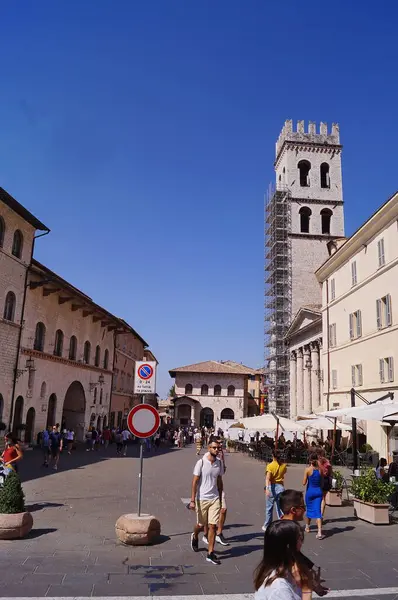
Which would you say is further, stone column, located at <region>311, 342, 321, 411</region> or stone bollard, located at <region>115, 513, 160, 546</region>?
stone column, located at <region>311, 342, 321, 411</region>

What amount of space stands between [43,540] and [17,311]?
19234mm

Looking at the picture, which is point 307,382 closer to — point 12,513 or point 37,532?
point 37,532

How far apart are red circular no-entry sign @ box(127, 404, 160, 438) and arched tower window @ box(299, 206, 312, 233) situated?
55.6m

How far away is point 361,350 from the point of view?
89.3 ft

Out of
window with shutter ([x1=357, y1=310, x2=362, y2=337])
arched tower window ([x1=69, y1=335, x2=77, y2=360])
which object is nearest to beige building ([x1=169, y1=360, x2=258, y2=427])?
arched tower window ([x1=69, y1=335, x2=77, y2=360])

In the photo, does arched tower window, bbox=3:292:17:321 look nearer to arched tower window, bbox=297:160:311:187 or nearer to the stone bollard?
the stone bollard

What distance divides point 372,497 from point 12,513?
728 centimetres

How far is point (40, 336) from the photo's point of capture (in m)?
29.7

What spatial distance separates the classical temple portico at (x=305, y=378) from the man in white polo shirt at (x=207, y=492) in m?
35.0

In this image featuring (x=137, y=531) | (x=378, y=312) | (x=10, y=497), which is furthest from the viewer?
(x=378, y=312)

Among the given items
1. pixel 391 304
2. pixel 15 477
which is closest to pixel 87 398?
pixel 391 304

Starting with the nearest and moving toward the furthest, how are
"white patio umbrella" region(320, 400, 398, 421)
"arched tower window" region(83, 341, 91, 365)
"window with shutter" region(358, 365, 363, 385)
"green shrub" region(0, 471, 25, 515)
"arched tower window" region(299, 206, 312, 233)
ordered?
1. "green shrub" region(0, 471, 25, 515)
2. "white patio umbrella" region(320, 400, 398, 421)
3. "window with shutter" region(358, 365, 363, 385)
4. "arched tower window" region(83, 341, 91, 365)
5. "arched tower window" region(299, 206, 312, 233)

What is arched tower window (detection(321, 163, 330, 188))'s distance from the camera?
2531 inches

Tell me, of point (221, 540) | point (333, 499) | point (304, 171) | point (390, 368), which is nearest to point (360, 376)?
point (390, 368)
